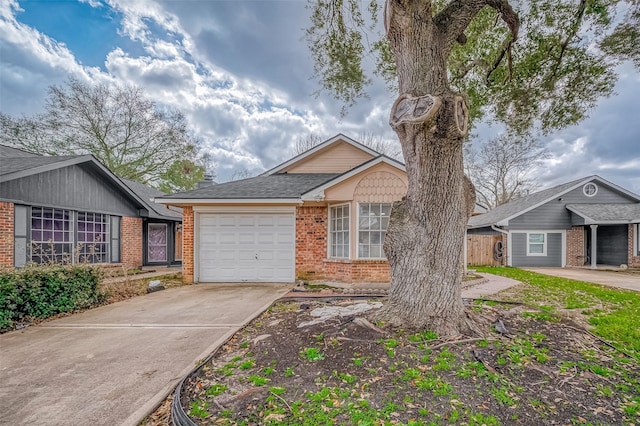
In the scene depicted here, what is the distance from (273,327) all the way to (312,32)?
569 cm

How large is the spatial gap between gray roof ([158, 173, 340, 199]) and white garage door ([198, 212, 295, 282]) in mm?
717

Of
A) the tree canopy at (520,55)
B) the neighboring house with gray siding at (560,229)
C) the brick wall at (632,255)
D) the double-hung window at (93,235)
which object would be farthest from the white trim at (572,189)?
the double-hung window at (93,235)

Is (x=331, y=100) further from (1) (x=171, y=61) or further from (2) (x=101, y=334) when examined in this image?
(1) (x=171, y=61)

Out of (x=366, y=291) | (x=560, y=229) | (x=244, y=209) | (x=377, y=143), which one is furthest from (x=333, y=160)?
(x=560, y=229)

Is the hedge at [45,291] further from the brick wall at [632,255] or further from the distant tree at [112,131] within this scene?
the brick wall at [632,255]

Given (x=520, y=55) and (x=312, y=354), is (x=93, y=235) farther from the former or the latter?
(x=520, y=55)

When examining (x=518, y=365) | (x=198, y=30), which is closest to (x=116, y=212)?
(x=198, y=30)

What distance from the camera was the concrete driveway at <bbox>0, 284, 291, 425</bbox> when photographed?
8.89 ft

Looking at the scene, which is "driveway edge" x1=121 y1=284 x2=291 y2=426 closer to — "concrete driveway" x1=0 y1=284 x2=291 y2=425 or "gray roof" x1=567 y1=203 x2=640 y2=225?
"concrete driveway" x1=0 y1=284 x2=291 y2=425

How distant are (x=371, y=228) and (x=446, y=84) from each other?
5.34m

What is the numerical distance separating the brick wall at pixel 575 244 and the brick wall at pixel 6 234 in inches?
910

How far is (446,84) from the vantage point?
3785 millimetres

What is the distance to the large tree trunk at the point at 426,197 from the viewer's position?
147 inches

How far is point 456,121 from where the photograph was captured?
11.3 ft
